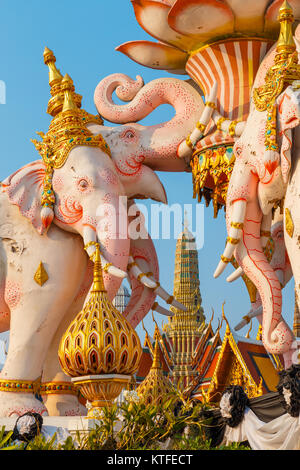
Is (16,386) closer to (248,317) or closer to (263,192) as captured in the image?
(248,317)

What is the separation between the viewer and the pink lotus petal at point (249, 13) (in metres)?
7.45

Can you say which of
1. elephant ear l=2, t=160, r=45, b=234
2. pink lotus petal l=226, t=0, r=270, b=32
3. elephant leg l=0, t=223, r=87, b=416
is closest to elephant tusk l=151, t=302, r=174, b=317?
elephant leg l=0, t=223, r=87, b=416

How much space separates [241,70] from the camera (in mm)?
7863

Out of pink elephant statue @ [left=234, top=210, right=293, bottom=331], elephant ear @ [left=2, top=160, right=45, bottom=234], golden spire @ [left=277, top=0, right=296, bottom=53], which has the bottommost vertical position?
pink elephant statue @ [left=234, top=210, right=293, bottom=331]

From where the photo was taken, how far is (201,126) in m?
7.80

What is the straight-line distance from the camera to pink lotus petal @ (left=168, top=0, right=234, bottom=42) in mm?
7477

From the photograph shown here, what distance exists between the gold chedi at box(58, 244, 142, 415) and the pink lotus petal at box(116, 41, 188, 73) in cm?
341

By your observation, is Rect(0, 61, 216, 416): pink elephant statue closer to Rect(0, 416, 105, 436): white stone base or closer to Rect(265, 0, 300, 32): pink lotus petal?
Rect(0, 416, 105, 436): white stone base

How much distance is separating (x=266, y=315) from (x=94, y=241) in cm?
165

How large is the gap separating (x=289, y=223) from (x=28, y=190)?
256cm

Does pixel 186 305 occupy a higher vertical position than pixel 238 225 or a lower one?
Result: lower

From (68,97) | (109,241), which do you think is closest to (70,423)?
(109,241)
